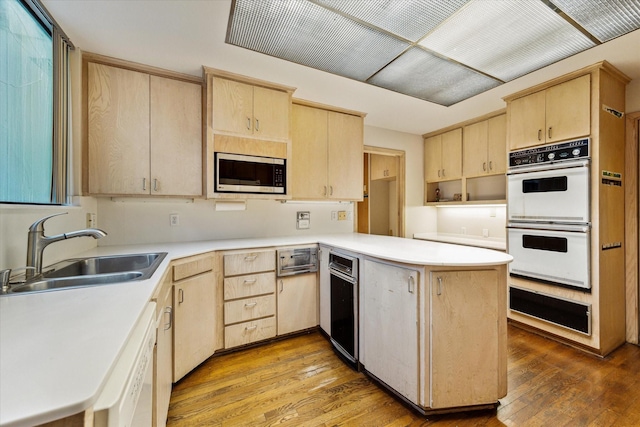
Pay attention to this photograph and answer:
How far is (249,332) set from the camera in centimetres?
233

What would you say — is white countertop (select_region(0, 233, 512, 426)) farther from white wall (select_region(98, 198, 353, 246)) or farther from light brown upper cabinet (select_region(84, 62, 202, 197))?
white wall (select_region(98, 198, 353, 246))

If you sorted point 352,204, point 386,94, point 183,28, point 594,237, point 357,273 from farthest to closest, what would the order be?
point 352,204
point 386,94
point 594,237
point 357,273
point 183,28

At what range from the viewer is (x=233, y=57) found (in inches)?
81.8

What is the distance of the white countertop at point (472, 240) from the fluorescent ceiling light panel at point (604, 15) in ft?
6.61

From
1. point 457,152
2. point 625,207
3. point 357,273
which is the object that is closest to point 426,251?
point 357,273

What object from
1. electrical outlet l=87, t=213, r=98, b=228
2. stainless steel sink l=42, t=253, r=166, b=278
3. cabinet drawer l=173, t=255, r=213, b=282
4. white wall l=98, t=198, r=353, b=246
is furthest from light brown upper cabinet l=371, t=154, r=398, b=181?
electrical outlet l=87, t=213, r=98, b=228

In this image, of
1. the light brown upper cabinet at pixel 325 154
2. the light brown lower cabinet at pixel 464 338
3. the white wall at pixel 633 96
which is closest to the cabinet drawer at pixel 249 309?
the light brown upper cabinet at pixel 325 154

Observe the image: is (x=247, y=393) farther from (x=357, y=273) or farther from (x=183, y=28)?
(x=183, y=28)

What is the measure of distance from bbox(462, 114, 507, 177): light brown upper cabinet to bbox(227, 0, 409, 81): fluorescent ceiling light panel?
194 centimetres

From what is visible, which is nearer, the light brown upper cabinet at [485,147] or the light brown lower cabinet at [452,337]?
the light brown lower cabinet at [452,337]

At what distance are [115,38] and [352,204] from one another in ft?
9.00

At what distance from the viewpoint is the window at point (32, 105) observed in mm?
1359

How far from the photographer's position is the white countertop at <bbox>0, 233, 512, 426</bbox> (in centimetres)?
47

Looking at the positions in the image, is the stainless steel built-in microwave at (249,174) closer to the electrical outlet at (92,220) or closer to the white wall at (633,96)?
the electrical outlet at (92,220)
